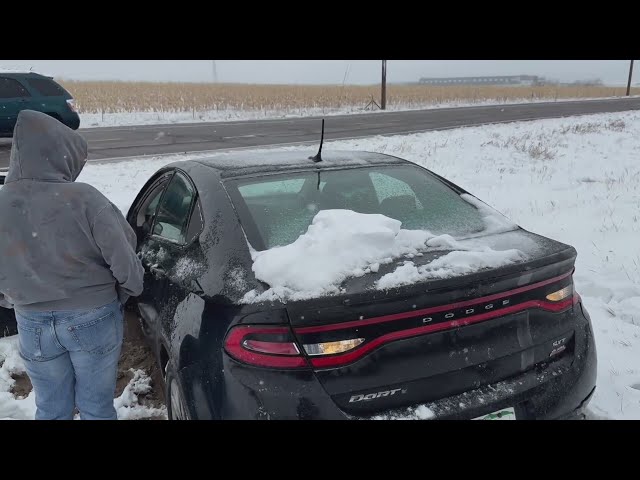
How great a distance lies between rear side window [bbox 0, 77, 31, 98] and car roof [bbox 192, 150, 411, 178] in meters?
12.6

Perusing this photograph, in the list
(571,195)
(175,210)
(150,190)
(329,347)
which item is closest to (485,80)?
(571,195)

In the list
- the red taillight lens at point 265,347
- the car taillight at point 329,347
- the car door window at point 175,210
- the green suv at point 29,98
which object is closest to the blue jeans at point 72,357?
the car door window at point 175,210

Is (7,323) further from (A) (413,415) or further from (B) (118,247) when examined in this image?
(A) (413,415)

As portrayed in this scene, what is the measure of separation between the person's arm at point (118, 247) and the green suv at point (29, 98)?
40.9 ft

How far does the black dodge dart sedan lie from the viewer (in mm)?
1729

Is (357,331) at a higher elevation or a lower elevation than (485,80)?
higher

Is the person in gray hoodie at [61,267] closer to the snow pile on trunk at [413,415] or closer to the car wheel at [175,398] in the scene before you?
the car wheel at [175,398]

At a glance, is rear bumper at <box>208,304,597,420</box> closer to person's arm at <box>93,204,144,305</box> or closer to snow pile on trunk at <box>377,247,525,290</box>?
snow pile on trunk at <box>377,247,525,290</box>

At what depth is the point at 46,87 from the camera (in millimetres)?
13297

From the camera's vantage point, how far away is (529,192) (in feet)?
25.3

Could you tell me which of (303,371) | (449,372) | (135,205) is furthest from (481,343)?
(135,205)

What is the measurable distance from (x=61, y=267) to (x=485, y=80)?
13135cm

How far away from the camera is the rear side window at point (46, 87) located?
1317 centimetres


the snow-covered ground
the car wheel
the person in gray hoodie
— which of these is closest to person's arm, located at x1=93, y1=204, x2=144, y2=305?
the person in gray hoodie
